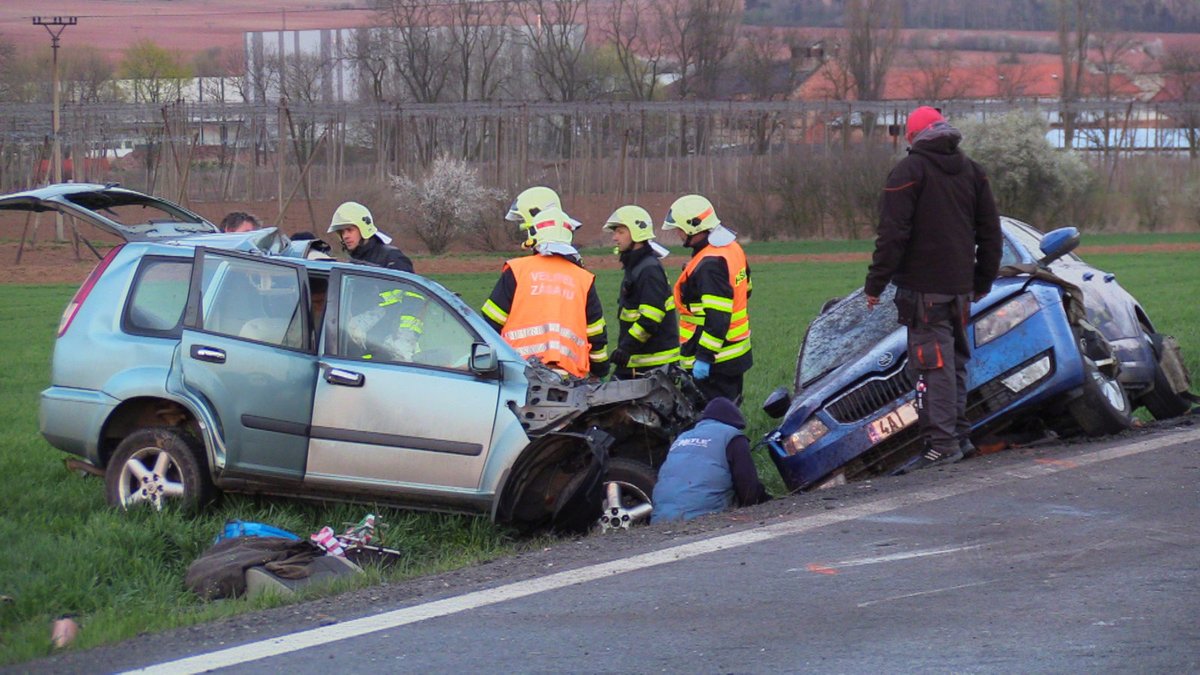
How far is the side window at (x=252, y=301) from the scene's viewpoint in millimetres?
7840

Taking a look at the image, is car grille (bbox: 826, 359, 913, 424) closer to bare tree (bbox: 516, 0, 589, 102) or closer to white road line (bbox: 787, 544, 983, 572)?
white road line (bbox: 787, 544, 983, 572)

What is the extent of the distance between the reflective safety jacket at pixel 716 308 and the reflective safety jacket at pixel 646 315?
106 millimetres

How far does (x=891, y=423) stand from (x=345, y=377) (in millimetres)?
3063

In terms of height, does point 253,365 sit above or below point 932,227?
below

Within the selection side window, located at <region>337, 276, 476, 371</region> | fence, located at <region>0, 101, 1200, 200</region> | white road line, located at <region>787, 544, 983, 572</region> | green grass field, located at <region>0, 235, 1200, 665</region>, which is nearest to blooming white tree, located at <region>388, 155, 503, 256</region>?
fence, located at <region>0, 101, 1200, 200</region>

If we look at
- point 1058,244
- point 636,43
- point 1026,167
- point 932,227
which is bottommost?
point 1058,244

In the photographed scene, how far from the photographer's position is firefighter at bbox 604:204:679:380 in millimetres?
9172

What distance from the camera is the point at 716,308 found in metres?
9.01

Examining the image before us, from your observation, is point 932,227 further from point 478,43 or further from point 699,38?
point 699,38

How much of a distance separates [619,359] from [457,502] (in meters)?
1.99

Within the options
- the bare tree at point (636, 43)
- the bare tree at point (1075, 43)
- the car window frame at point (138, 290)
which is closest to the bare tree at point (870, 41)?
the bare tree at point (1075, 43)

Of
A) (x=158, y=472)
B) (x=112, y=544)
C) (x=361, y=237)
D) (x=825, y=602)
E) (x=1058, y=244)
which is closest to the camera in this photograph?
(x=825, y=602)

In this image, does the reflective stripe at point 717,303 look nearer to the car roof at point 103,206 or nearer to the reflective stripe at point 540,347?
the reflective stripe at point 540,347

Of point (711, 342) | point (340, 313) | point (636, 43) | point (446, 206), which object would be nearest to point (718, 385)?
point (711, 342)
